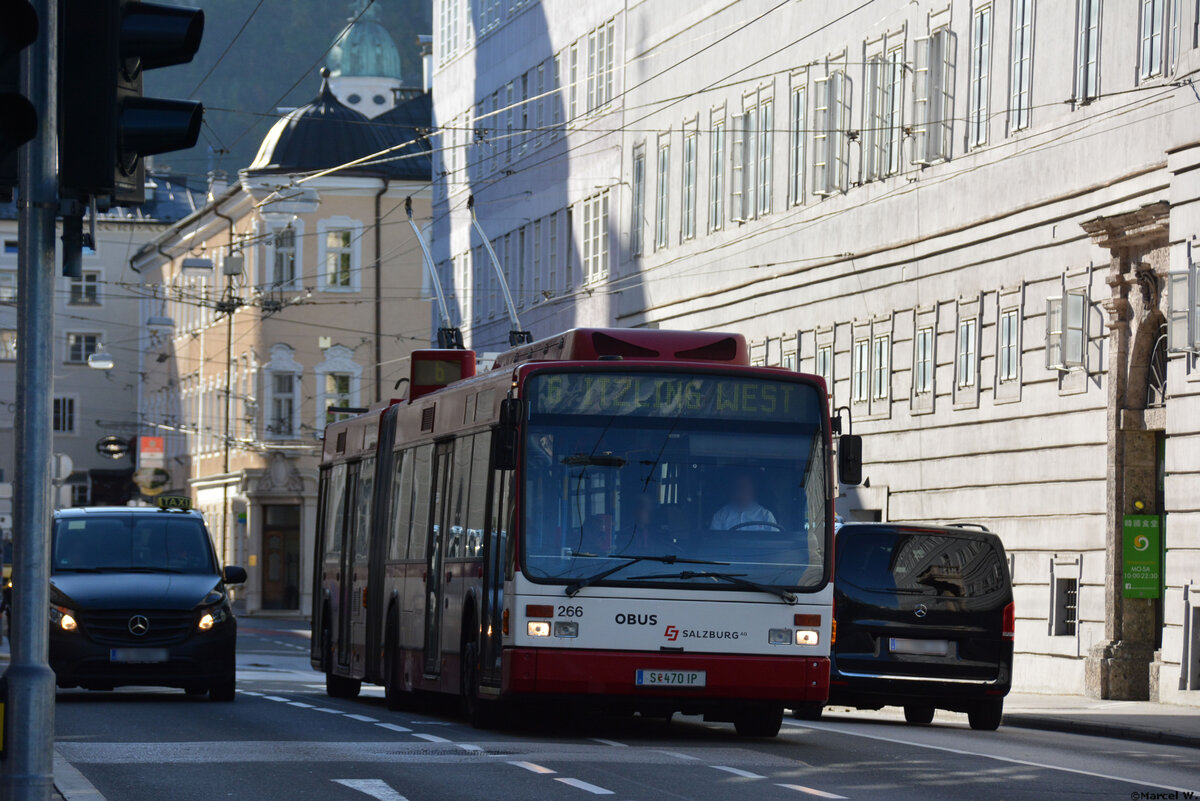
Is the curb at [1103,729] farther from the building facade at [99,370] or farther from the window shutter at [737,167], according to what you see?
the building facade at [99,370]

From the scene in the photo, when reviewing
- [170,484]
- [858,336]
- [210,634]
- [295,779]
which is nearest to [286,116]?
[170,484]

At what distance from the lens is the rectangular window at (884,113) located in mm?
37906

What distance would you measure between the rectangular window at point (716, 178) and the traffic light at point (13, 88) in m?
37.9

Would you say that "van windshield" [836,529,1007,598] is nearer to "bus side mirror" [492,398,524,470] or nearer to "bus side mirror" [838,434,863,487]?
"bus side mirror" [838,434,863,487]

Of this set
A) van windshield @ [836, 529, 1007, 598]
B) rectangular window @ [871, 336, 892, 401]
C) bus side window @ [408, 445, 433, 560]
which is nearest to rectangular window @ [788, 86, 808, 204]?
rectangular window @ [871, 336, 892, 401]

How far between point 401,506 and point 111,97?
14851 mm

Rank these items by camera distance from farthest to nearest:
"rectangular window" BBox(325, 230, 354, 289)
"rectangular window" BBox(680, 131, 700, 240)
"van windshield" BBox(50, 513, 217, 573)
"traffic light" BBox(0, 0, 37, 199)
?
"rectangular window" BBox(325, 230, 354, 289) < "rectangular window" BBox(680, 131, 700, 240) < "van windshield" BBox(50, 513, 217, 573) < "traffic light" BBox(0, 0, 37, 199)

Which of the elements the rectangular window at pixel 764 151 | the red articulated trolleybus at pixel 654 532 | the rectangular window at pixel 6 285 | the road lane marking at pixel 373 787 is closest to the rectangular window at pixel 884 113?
the rectangular window at pixel 764 151

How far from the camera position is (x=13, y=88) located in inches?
277

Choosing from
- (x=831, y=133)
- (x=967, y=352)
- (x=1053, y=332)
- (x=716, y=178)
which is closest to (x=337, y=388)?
(x=716, y=178)

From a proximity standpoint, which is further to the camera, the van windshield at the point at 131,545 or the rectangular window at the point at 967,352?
the rectangular window at the point at 967,352

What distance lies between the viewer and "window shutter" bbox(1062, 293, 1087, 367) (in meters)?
31.0

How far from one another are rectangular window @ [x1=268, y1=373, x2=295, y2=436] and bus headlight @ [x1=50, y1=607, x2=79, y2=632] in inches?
2176

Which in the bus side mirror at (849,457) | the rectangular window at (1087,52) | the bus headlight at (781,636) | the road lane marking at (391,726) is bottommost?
the road lane marking at (391,726)
